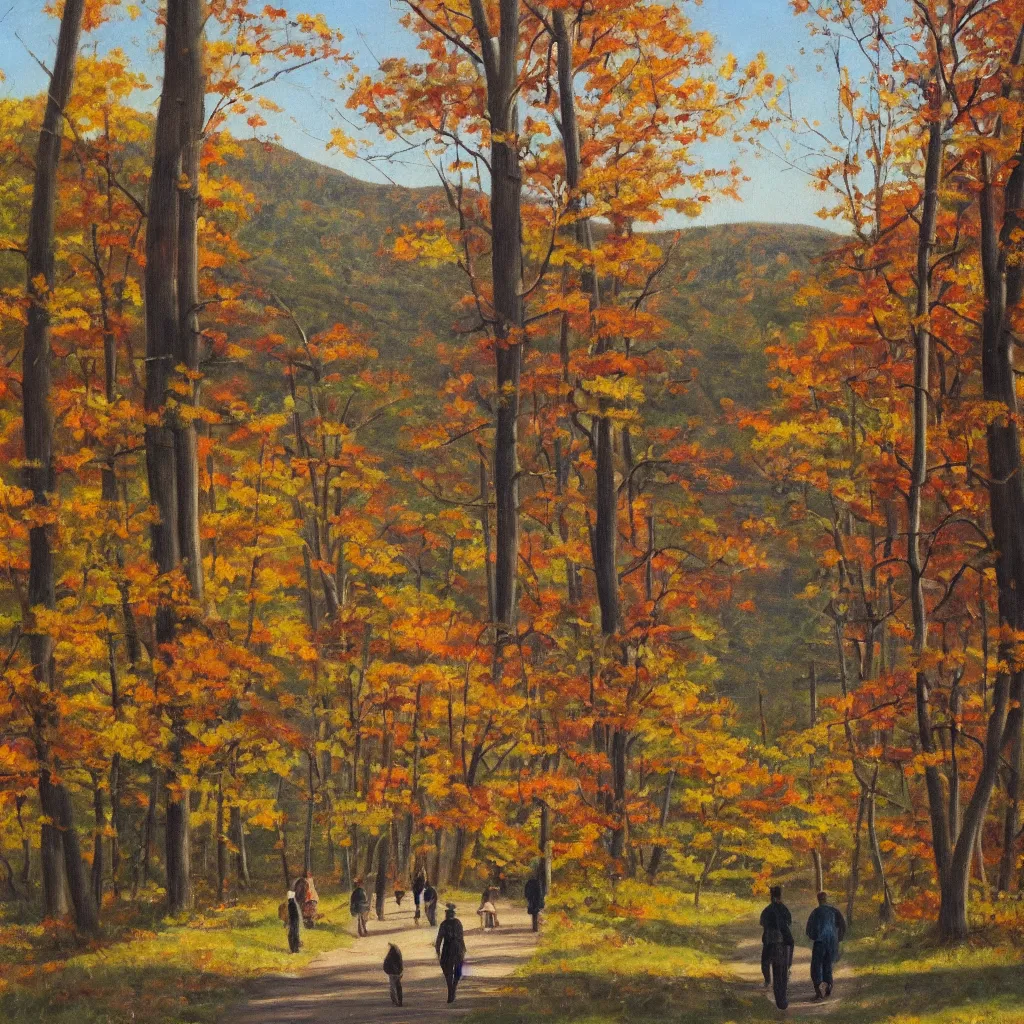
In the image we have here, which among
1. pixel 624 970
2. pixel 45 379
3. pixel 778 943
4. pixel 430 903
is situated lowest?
pixel 430 903

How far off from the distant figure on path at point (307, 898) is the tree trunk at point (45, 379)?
396cm

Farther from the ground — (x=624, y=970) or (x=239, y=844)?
(x=624, y=970)

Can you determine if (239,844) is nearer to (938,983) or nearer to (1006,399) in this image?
(938,983)

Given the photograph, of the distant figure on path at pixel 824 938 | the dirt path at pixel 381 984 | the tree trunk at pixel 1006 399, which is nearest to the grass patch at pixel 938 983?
the distant figure on path at pixel 824 938

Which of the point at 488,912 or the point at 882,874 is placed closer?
the point at 488,912

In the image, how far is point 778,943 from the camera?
537 inches

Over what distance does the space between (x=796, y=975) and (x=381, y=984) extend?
5.94 meters

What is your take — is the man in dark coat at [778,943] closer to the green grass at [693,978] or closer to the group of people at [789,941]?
the group of people at [789,941]

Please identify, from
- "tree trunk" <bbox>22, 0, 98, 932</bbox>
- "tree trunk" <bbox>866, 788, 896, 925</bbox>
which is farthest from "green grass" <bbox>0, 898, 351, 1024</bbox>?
"tree trunk" <bbox>866, 788, 896, 925</bbox>

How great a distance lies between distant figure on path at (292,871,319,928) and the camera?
19.8 meters

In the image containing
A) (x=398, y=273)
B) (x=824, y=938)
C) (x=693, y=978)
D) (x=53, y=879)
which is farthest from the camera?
(x=398, y=273)

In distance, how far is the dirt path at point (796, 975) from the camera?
14000mm

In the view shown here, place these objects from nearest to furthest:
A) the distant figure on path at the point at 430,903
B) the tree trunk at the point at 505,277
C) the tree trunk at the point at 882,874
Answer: the tree trunk at the point at 505,277
the tree trunk at the point at 882,874
the distant figure on path at the point at 430,903

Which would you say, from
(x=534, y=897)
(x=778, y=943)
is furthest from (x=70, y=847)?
(x=778, y=943)
